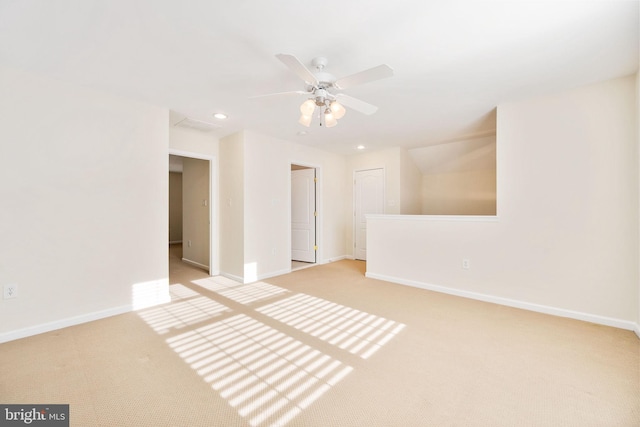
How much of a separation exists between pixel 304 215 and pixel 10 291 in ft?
13.9

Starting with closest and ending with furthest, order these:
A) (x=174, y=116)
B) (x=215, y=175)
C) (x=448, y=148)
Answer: (x=174, y=116)
(x=215, y=175)
(x=448, y=148)

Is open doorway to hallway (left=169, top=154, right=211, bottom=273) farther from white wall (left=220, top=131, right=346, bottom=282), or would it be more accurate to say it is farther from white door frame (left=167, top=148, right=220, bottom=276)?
white wall (left=220, top=131, right=346, bottom=282)

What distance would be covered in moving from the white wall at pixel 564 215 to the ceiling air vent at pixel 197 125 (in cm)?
368

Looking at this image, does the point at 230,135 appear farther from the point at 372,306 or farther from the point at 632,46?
the point at 632,46

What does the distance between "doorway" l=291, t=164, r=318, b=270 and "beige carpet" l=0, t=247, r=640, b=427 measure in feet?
8.66

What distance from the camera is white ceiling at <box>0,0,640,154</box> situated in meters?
1.64

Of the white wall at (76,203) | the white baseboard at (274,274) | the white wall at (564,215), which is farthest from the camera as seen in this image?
the white baseboard at (274,274)

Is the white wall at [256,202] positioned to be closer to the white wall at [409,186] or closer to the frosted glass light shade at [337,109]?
the white wall at [409,186]

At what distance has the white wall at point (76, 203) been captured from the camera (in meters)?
2.32

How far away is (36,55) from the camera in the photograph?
6.92 feet

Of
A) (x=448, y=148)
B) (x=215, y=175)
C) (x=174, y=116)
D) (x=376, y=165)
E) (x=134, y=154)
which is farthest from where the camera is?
(x=376, y=165)

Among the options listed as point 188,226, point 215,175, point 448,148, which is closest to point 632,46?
point 448,148

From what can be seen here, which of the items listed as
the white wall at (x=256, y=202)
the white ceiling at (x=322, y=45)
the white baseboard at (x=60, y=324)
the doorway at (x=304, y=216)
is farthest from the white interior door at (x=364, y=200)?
the white baseboard at (x=60, y=324)

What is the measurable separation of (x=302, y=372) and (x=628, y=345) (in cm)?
269
